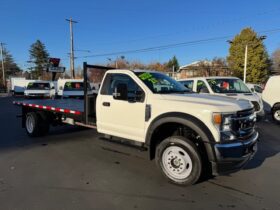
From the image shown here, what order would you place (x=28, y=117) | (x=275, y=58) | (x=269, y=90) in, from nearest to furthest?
(x=28, y=117), (x=269, y=90), (x=275, y=58)

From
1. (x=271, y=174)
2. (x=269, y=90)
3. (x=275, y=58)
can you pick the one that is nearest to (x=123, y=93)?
(x=271, y=174)

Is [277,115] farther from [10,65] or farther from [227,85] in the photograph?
[10,65]

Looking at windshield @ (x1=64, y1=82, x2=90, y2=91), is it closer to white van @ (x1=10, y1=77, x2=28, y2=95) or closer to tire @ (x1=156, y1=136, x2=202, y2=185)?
tire @ (x1=156, y1=136, x2=202, y2=185)

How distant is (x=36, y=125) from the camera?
8766mm

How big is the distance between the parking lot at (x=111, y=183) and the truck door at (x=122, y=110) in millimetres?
752

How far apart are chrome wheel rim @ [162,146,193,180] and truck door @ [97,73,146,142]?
2.19ft

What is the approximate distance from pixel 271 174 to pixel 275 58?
6551 centimetres

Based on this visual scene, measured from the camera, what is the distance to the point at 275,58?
2502 inches

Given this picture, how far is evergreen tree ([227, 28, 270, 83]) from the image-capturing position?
148 feet

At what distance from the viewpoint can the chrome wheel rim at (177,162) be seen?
4871 millimetres

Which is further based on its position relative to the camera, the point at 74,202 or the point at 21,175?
the point at 21,175

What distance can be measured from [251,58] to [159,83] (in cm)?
4368

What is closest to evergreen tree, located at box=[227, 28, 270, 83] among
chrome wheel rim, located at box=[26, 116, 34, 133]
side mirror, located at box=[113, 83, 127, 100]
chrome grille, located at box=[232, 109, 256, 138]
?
chrome wheel rim, located at box=[26, 116, 34, 133]

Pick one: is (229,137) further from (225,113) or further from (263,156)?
(263,156)
